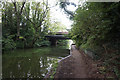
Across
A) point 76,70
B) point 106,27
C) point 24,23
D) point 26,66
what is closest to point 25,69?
point 26,66

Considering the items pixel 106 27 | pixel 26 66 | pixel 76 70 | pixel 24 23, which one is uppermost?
pixel 24 23

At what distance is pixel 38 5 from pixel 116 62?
56.1 ft

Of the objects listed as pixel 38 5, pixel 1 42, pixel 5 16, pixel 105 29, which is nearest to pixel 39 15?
pixel 38 5

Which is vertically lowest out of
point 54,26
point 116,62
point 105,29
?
point 116,62

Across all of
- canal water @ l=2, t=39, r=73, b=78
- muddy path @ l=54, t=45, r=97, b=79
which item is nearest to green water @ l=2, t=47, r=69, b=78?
canal water @ l=2, t=39, r=73, b=78

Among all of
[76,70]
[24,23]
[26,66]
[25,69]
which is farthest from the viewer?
[24,23]

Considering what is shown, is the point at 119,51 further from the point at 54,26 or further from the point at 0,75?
the point at 54,26

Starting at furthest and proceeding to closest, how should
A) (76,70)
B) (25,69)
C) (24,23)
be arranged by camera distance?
(24,23) → (25,69) → (76,70)

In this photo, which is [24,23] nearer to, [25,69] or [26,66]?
[26,66]

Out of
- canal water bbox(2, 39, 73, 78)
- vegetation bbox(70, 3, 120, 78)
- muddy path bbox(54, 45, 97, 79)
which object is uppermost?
vegetation bbox(70, 3, 120, 78)

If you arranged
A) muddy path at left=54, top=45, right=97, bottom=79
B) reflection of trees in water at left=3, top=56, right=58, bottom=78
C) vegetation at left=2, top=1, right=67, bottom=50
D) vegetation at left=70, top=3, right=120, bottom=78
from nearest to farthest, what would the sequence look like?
vegetation at left=70, top=3, right=120, bottom=78
muddy path at left=54, top=45, right=97, bottom=79
reflection of trees in water at left=3, top=56, right=58, bottom=78
vegetation at left=2, top=1, right=67, bottom=50

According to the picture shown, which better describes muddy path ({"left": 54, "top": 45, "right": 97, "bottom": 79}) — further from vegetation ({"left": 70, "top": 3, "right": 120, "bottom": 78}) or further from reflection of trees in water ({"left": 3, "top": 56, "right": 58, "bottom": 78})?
reflection of trees in water ({"left": 3, "top": 56, "right": 58, "bottom": 78})

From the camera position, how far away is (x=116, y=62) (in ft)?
10.1

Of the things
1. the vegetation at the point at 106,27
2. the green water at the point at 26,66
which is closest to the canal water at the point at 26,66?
the green water at the point at 26,66
